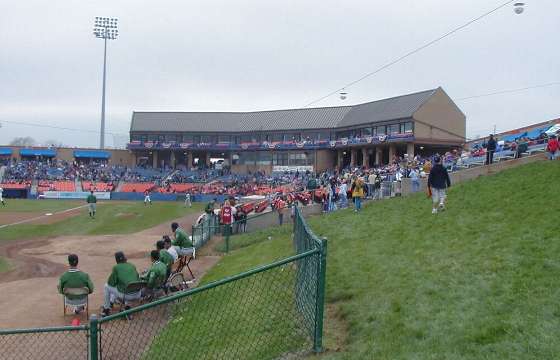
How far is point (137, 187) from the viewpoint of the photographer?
6234cm

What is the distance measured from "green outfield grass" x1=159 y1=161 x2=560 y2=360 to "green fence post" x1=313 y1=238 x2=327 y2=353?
18 cm

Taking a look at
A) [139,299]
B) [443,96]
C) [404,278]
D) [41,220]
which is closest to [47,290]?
[139,299]

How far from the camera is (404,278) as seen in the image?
27.1 ft

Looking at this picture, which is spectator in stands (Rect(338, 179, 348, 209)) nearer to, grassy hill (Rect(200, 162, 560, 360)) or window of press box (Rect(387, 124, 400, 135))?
grassy hill (Rect(200, 162, 560, 360))

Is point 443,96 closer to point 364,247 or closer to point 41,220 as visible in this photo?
point 41,220

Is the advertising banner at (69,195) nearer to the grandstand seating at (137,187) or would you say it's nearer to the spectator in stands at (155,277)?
the grandstand seating at (137,187)

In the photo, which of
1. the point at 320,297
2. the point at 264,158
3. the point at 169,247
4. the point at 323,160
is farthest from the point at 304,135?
the point at 320,297

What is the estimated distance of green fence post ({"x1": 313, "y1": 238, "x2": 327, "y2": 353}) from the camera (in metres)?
5.96

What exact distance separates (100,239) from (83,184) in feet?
137

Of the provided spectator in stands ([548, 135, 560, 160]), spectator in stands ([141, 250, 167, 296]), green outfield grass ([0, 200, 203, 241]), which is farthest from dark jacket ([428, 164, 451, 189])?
green outfield grass ([0, 200, 203, 241])

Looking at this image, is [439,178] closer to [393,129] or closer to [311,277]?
[311,277]

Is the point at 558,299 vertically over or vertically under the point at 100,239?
over

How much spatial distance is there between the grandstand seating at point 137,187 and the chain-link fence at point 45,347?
174 feet

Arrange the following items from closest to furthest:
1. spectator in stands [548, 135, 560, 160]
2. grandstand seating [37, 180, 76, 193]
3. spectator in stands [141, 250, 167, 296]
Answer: spectator in stands [141, 250, 167, 296], spectator in stands [548, 135, 560, 160], grandstand seating [37, 180, 76, 193]
